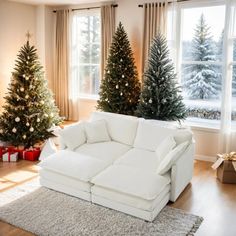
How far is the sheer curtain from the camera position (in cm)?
473

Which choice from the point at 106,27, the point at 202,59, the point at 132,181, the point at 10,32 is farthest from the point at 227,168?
the point at 10,32

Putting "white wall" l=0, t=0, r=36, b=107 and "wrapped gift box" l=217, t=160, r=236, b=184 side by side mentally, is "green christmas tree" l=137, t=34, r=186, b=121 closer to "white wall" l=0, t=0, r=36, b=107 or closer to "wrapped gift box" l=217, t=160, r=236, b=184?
"wrapped gift box" l=217, t=160, r=236, b=184

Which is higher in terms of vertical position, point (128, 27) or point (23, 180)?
point (128, 27)

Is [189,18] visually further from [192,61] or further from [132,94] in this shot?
[132,94]

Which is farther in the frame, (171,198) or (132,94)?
(132,94)

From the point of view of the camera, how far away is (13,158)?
16.1 feet

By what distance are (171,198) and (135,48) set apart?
127 inches

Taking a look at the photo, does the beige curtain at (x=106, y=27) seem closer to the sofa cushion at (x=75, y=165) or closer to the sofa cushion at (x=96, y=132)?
the sofa cushion at (x=96, y=132)

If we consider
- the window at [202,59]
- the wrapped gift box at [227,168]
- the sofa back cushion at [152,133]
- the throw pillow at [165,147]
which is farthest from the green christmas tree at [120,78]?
the wrapped gift box at [227,168]

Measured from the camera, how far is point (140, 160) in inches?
152

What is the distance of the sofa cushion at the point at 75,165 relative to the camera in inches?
138

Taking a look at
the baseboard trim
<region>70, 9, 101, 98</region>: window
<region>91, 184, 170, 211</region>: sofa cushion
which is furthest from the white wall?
the baseboard trim

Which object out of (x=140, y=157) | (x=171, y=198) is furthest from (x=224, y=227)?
(x=140, y=157)

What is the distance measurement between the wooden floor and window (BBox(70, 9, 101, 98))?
2.54 metres
